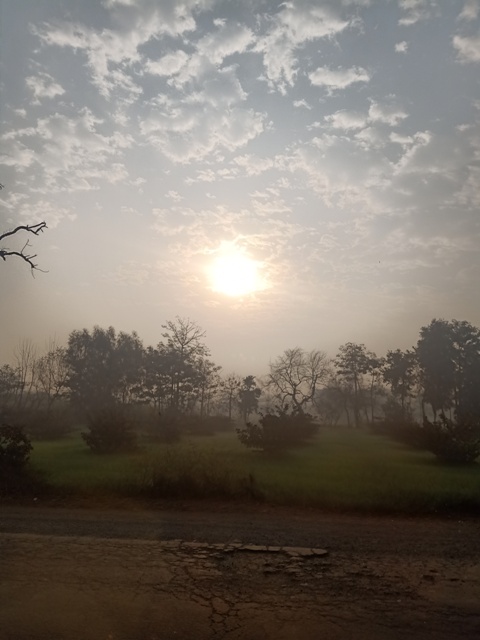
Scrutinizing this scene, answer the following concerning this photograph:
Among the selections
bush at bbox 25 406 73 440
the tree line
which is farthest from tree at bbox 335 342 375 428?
bush at bbox 25 406 73 440

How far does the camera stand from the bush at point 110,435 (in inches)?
944

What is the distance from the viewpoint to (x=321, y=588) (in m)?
6.30

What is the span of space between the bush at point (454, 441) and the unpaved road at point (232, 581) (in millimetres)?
13394

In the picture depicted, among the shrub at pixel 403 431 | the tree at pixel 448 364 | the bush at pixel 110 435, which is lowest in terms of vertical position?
the shrub at pixel 403 431

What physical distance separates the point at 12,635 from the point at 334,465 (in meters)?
15.1

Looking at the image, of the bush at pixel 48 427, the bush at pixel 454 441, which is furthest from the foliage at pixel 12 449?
the bush at pixel 48 427

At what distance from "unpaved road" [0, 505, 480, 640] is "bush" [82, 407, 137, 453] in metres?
14.4

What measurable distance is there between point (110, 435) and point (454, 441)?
55.5 ft

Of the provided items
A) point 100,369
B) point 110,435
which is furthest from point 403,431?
point 100,369

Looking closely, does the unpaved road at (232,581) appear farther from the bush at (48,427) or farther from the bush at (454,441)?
the bush at (48,427)

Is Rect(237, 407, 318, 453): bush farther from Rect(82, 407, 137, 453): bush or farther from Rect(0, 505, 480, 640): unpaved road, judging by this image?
Rect(0, 505, 480, 640): unpaved road

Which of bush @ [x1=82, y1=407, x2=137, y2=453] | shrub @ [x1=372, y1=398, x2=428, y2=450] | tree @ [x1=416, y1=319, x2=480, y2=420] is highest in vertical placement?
tree @ [x1=416, y1=319, x2=480, y2=420]

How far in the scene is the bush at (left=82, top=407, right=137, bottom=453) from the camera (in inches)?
944

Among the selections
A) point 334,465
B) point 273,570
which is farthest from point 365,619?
point 334,465
